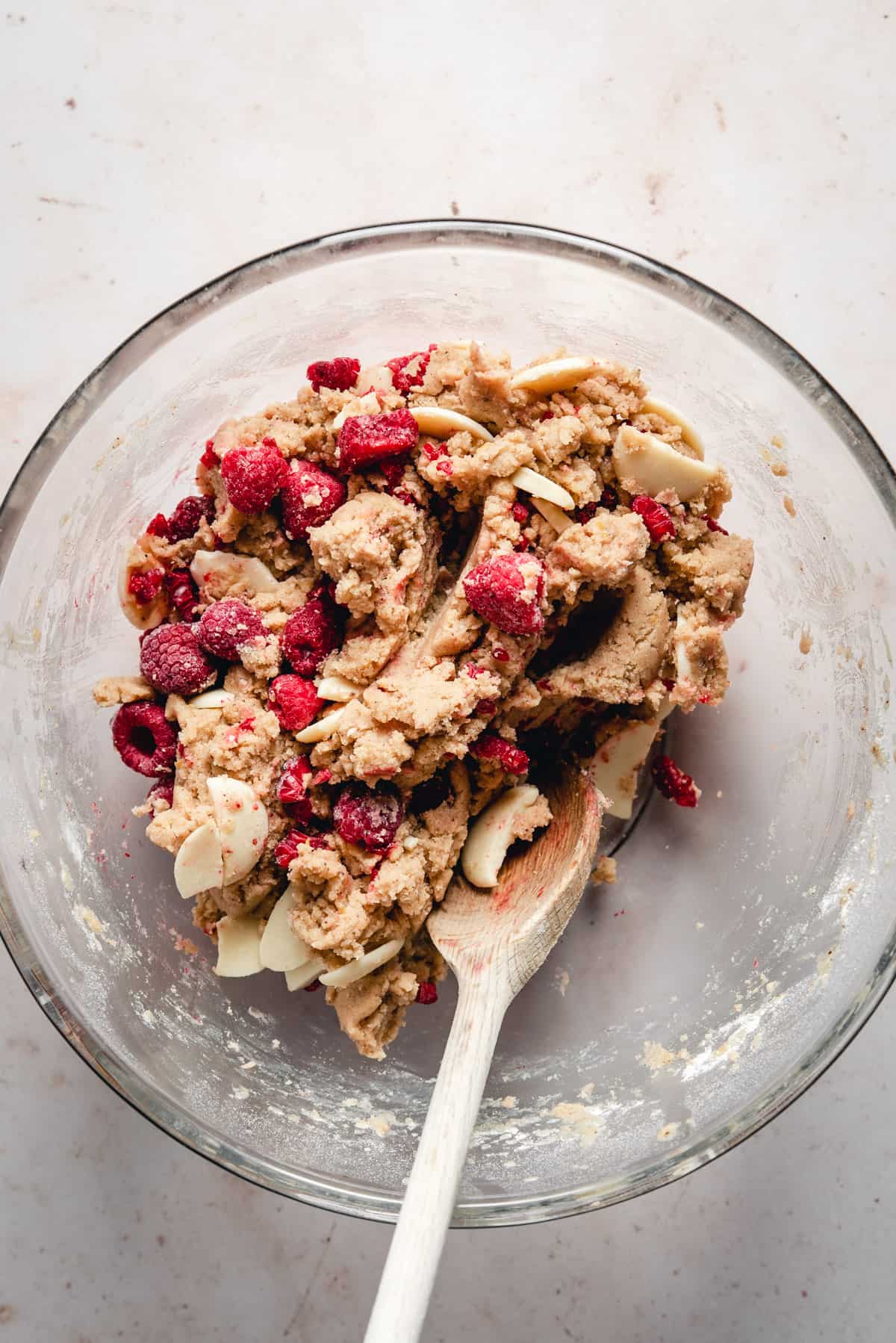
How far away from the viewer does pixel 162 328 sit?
1.78m

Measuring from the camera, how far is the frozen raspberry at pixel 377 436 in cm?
155

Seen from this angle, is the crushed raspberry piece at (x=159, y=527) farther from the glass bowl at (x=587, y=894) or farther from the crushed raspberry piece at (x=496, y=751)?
the crushed raspberry piece at (x=496, y=751)

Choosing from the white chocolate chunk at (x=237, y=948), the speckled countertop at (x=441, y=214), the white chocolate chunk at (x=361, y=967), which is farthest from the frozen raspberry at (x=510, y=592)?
the speckled countertop at (x=441, y=214)

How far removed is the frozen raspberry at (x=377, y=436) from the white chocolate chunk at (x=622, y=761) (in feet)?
2.08

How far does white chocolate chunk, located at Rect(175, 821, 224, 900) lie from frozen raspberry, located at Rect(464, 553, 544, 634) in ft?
1.68

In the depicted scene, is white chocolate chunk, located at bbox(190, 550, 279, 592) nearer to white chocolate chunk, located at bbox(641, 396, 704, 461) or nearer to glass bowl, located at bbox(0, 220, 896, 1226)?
glass bowl, located at bbox(0, 220, 896, 1226)

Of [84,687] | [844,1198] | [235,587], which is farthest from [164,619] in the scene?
[844,1198]

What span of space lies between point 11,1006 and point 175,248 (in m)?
1.60

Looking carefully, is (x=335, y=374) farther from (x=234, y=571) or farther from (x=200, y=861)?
(x=200, y=861)

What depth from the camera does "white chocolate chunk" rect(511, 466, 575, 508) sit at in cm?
154

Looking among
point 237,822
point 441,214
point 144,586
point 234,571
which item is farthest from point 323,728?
→ point 441,214

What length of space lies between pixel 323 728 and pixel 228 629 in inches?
8.7

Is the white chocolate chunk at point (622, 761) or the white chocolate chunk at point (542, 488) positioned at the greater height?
the white chocolate chunk at point (542, 488)

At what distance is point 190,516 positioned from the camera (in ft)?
5.75
